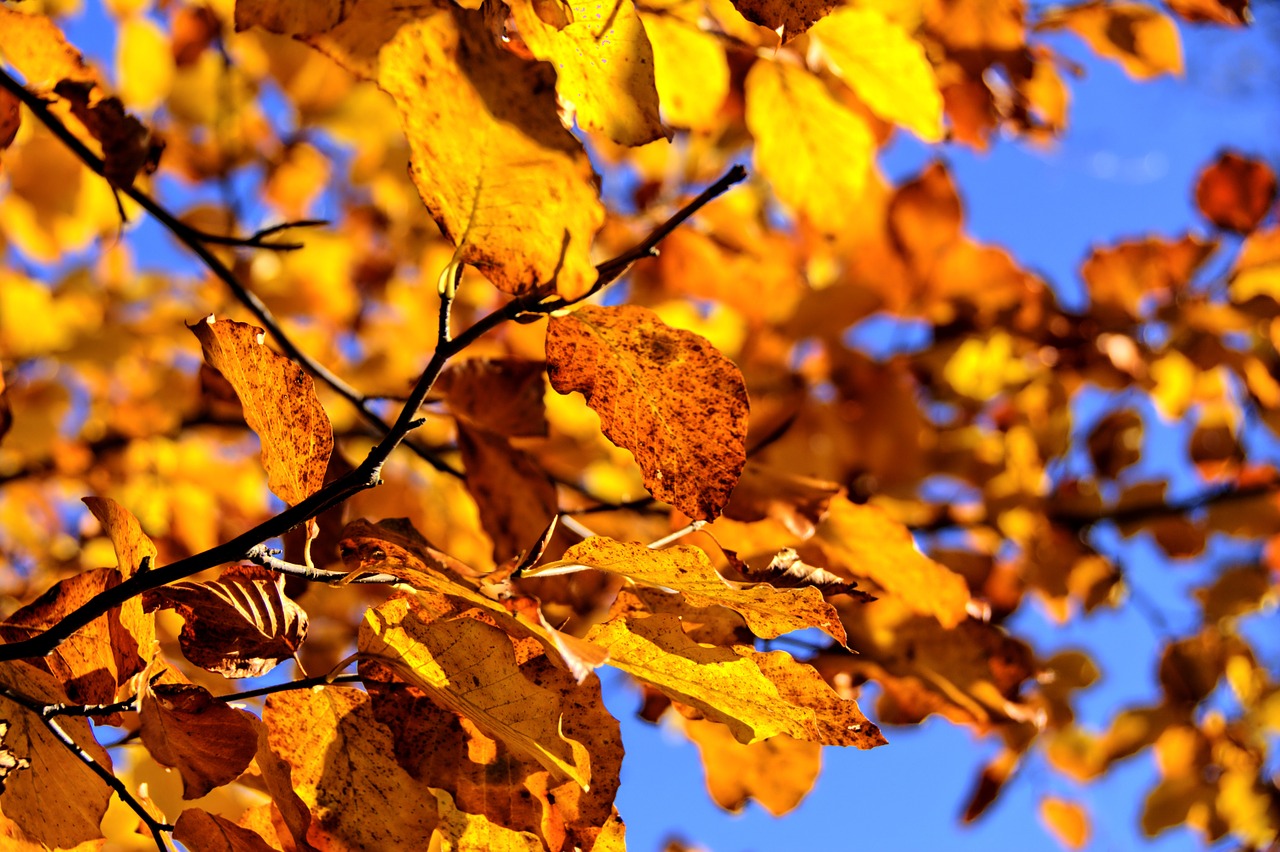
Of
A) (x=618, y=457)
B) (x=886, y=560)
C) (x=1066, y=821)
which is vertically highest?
(x=886, y=560)

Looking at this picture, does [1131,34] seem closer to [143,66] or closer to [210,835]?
[210,835]

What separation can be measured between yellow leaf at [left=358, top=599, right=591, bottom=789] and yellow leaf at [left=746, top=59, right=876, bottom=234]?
1.78ft

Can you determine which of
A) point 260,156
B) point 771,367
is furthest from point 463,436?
point 260,156

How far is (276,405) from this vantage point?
0.40 m

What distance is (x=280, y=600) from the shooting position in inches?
17.4

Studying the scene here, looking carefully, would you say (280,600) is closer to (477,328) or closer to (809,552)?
(477,328)

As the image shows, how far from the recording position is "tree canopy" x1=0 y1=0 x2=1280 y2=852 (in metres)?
0.41

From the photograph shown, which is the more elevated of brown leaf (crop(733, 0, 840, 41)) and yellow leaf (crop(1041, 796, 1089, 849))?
brown leaf (crop(733, 0, 840, 41))

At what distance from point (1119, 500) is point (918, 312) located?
41 cm

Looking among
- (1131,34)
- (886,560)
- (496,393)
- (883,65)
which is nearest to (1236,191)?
(1131,34)

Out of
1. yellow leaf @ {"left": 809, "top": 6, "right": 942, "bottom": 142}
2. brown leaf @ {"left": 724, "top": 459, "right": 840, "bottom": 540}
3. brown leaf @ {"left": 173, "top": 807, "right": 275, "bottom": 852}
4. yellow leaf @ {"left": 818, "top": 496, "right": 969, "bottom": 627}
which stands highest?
yellow leaf @ {"left": 809, "top": 6, "right": 942, "bottom": 142}

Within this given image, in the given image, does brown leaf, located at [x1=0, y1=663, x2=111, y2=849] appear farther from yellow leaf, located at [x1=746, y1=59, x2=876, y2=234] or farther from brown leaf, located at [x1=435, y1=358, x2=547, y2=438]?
yellow leaf, located at [x1=746, y1=59, x2=876, y2=234]

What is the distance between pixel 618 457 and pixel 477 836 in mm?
871

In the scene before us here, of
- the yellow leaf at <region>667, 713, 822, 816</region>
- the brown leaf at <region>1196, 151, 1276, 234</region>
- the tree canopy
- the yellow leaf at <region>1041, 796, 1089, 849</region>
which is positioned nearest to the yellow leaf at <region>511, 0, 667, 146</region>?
the tree canopy
